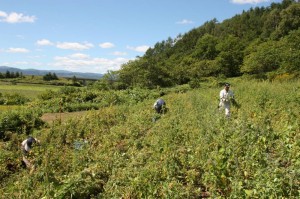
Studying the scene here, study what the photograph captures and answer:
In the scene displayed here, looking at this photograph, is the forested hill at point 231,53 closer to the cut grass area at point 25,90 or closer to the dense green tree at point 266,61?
the dense green tree at point 266,61

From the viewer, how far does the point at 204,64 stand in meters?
57.2

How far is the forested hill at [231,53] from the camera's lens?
124 feet

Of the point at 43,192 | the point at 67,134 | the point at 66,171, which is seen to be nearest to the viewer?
the point at 43,192

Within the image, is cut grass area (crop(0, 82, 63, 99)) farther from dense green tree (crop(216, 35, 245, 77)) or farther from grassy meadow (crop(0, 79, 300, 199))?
grassy meadow (crop(0, 79, 300, 199))

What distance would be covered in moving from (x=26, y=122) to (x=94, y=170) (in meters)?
9.49

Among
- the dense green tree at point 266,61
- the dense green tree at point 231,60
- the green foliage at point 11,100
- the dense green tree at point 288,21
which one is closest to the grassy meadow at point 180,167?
the green foliage at point 11,100

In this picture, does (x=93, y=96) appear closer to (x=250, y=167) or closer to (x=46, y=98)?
(x=46, y=98)

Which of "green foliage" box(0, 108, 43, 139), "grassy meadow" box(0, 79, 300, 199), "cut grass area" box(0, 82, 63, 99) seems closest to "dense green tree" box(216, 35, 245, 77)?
"cut grass area" box(0, 82, 63, 99)

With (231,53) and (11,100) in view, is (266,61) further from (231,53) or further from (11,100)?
(11,100)

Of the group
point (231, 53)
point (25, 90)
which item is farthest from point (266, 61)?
point (25, 90)

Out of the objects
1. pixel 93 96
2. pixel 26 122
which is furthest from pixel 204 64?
pixel 26 122

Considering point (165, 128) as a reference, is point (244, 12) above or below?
above

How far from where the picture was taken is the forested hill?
37.9m

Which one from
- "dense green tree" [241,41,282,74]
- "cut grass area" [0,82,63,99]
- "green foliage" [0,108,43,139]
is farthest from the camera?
"dense green tree" [241,41,282,74]
